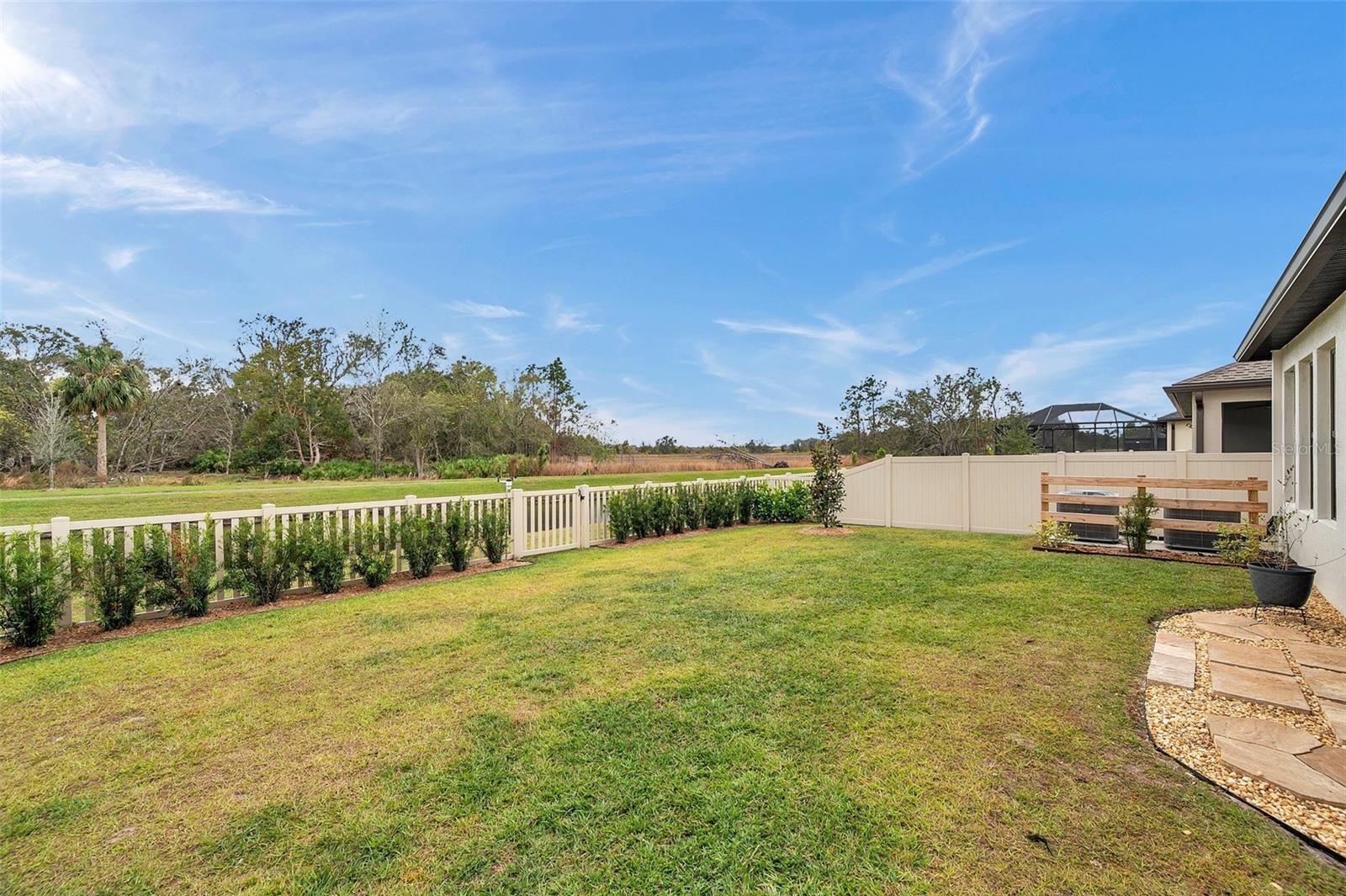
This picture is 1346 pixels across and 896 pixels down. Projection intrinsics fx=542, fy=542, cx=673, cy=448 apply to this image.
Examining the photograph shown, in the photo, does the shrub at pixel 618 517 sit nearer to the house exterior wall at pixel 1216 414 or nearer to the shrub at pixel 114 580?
the shrub at pixel 114 580

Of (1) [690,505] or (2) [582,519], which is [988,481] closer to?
(1) [690,505]

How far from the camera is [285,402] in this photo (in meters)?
26.9

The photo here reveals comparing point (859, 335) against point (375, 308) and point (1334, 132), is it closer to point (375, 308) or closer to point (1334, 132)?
point (1334, 132)

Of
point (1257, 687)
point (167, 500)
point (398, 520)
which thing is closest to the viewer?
point (1257, 687)

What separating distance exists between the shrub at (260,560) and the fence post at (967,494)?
32.4 ft

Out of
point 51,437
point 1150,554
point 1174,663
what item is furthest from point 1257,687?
point 51,437

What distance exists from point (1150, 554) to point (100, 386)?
31306 mm

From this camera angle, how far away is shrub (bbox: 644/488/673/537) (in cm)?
930

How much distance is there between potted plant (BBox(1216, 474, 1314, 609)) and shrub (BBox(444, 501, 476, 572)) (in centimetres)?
763

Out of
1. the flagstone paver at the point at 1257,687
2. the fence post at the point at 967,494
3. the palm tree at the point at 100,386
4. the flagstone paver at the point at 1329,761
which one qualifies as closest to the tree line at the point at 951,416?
the fence post at the point at 967,494

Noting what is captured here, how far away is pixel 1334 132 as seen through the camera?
7.34m

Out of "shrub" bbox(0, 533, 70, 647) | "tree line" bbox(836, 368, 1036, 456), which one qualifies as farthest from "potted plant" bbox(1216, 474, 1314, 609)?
"tree line" bbox(836, 368, 1036, 456)

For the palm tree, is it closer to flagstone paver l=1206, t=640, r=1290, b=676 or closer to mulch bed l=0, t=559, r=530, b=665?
mulch bed l=0, t=559, r=530, b=665

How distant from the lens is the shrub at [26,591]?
3.83 metres
